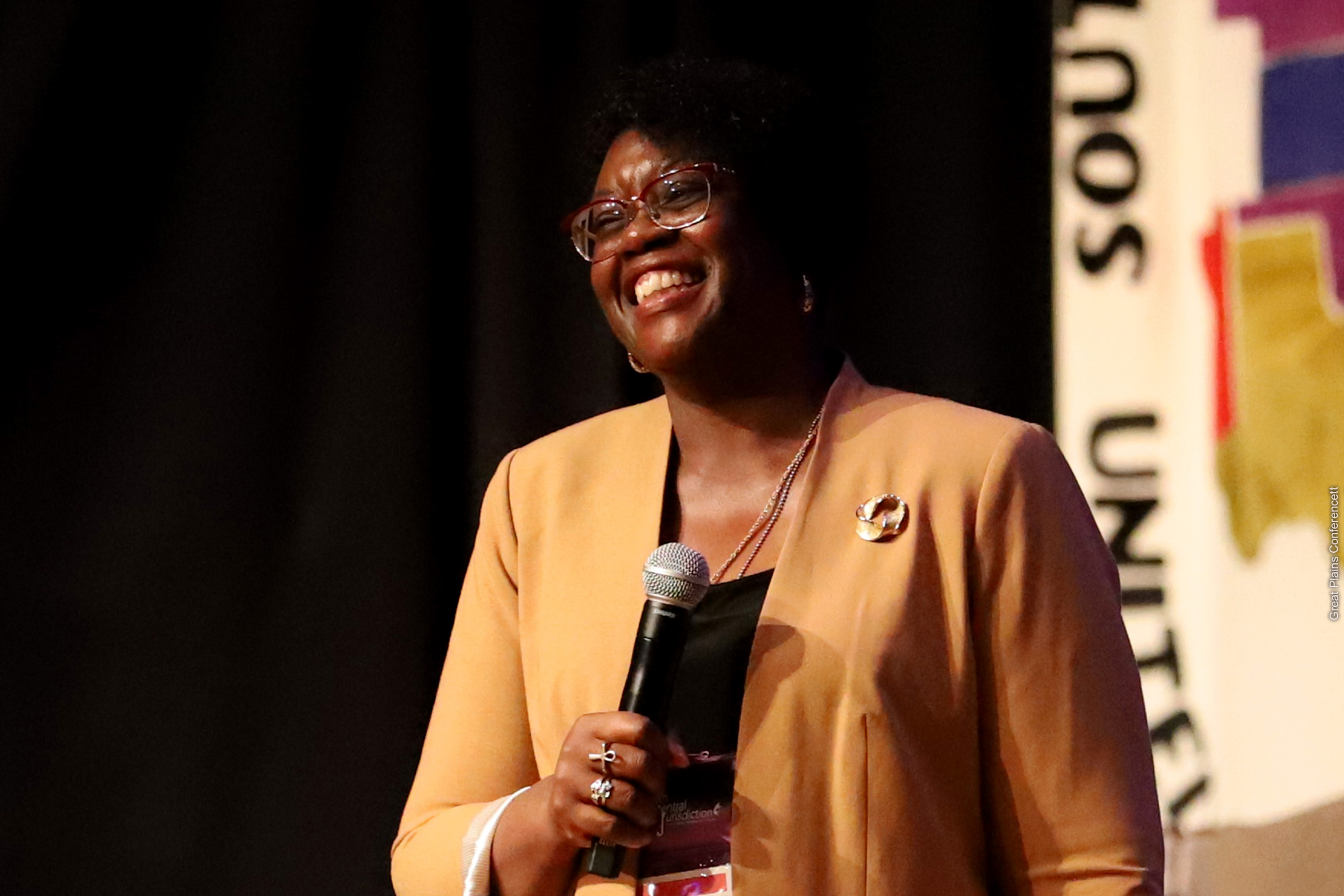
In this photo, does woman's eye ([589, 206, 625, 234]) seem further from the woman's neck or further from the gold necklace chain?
the gold necklace chain

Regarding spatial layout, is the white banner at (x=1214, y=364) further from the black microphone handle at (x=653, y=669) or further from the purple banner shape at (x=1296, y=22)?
the black microphone handle at (x=653, y=669)

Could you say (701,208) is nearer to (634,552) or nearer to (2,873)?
(634,552)

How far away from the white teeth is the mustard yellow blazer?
0.24m

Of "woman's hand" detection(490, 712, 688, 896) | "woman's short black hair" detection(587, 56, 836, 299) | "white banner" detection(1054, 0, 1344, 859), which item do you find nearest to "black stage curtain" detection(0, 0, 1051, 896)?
"white banner" detection(1054, 0, 1344, 859)

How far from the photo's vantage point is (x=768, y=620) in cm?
159

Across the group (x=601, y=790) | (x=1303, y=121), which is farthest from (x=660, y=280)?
(x=1303, y=121)

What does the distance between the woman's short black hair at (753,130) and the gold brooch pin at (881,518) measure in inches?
14.0

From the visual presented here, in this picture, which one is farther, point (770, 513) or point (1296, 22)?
point (1296, 22)

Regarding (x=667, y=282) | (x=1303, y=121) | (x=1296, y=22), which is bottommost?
(x=667, y=282)

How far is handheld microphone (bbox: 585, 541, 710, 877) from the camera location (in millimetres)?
1358

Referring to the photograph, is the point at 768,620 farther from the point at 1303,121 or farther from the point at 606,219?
the point at 1303,121

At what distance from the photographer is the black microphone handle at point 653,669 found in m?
1.36

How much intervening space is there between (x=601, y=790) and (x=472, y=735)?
18.8 inches

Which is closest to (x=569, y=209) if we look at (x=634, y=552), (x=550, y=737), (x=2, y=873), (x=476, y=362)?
(x=476, y=362)
